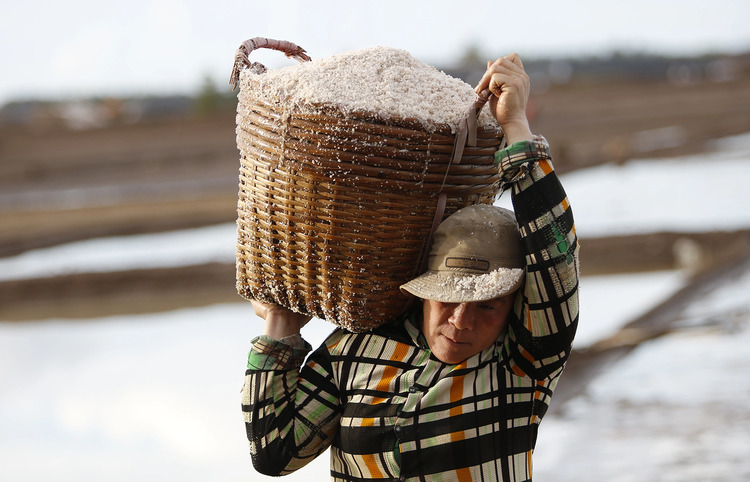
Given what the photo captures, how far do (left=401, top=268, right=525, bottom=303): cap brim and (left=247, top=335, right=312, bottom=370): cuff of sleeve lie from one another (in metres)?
0.26

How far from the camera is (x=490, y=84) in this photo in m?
1.51

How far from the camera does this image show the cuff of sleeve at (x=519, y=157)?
1.46m

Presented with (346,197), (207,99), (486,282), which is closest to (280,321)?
(346,197)

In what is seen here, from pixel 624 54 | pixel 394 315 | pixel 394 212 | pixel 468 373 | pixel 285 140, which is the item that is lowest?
pixel 468 373

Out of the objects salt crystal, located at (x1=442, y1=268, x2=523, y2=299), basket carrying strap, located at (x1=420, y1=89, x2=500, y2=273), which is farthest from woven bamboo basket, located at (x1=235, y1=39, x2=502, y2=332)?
salt crystal, located at (x1=442, y1=268, x2=523, y2=299)

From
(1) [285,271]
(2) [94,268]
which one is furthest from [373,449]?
(2) [94,268]

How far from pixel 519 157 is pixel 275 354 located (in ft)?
1.76

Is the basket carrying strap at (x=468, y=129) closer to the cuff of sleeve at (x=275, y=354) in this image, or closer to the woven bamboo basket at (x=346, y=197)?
the woven bamboo basket at (x=346, y=197)

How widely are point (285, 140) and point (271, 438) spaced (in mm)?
502

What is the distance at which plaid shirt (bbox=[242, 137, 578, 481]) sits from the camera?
1474 millimetres

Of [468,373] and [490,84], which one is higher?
[490,84]

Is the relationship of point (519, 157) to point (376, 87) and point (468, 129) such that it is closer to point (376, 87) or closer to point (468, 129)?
point (468, 129)

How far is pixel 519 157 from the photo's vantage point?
1462 mm

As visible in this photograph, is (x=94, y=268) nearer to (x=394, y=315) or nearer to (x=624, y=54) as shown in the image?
(x=394, y=315)
